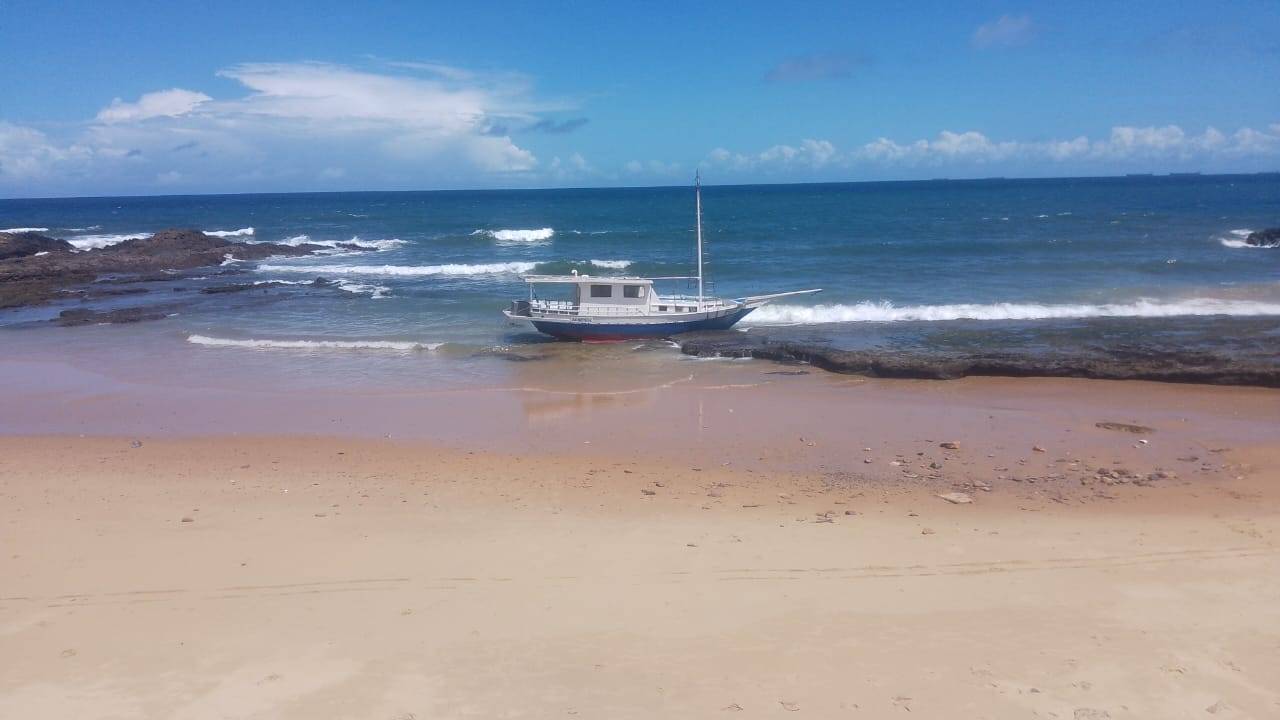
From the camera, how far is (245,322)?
2822 cm

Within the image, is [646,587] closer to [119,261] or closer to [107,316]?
[107,316]

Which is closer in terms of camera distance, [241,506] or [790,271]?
[241,506]

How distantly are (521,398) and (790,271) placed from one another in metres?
23.9

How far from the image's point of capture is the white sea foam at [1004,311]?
2716 cm

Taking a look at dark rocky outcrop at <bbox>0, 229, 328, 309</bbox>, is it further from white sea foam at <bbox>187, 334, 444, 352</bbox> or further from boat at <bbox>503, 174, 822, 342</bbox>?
boat at <bbox>503, 174, 822, 342</bbox>

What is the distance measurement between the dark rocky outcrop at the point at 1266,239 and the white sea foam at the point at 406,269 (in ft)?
123

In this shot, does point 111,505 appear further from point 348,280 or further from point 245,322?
point 348,280

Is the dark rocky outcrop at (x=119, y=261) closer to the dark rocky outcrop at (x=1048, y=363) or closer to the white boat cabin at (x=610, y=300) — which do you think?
the white boat cabin at (x=610, y=300)

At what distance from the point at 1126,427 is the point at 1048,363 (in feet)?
15.7

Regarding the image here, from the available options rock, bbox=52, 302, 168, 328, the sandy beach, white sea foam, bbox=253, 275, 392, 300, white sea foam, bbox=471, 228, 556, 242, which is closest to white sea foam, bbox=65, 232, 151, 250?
white sea foam, bbox=471, 228, 556, 242

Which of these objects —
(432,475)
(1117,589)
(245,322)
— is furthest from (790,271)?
(1117,589)

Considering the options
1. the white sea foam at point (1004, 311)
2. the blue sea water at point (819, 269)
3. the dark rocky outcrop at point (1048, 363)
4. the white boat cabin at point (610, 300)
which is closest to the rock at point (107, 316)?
the blue sea water at point (819, 269)

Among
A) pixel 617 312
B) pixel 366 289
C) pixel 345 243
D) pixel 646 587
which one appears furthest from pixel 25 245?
pixel 646 587

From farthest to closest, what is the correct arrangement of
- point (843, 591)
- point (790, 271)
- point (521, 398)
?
point (790, 271)
point (521, 398)
point (843, 591)
